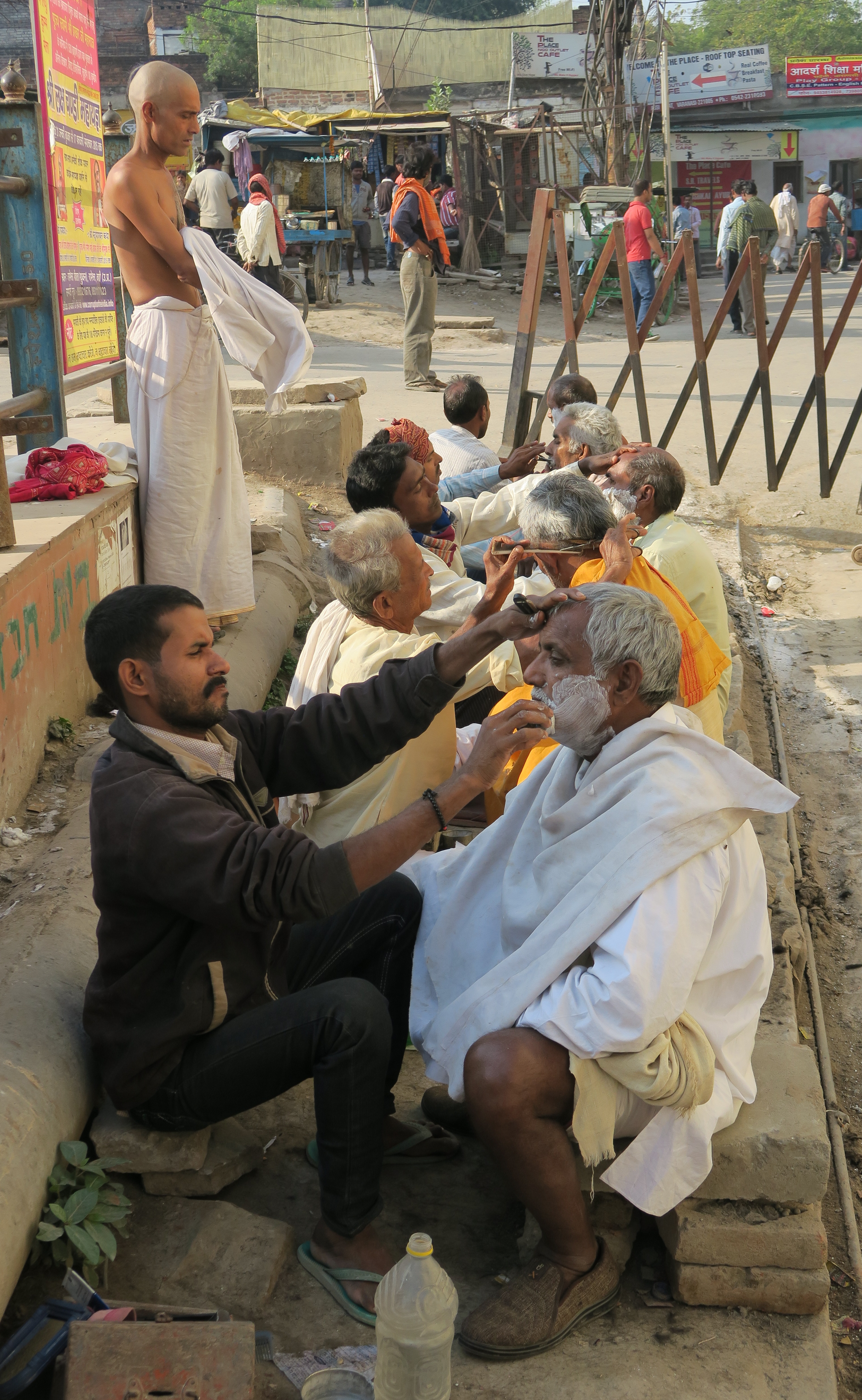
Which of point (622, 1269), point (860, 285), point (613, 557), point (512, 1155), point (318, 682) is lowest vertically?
point (622, 1269)

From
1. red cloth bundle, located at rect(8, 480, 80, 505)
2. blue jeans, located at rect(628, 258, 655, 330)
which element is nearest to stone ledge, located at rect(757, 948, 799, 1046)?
red cloth bundle, located at rect(8, 480, 80, 505)

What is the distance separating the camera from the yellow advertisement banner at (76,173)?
181 inches

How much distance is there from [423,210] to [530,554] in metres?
8.15

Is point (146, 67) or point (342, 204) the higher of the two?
point (342, 204)

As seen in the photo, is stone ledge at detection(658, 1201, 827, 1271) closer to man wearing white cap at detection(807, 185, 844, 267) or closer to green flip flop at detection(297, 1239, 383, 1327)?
green flip flop at detection(297, 1239, 383, 1327)

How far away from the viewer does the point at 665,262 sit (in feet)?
58.3

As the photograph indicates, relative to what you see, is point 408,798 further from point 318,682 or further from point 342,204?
point 342,204

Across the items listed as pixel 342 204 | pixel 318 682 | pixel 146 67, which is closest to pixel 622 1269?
pixel 318 682

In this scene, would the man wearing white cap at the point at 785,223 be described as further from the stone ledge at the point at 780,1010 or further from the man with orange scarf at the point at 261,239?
the stone ledge at the point at 780,1010

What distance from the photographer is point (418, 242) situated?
10.6 meters

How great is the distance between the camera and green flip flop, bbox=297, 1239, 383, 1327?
2.23 m

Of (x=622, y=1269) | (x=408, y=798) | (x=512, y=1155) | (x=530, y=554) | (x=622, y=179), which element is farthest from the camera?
(x=622, y=179)

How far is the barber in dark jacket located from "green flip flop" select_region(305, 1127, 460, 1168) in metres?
0.28

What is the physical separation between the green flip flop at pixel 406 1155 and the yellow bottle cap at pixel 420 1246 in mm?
811
